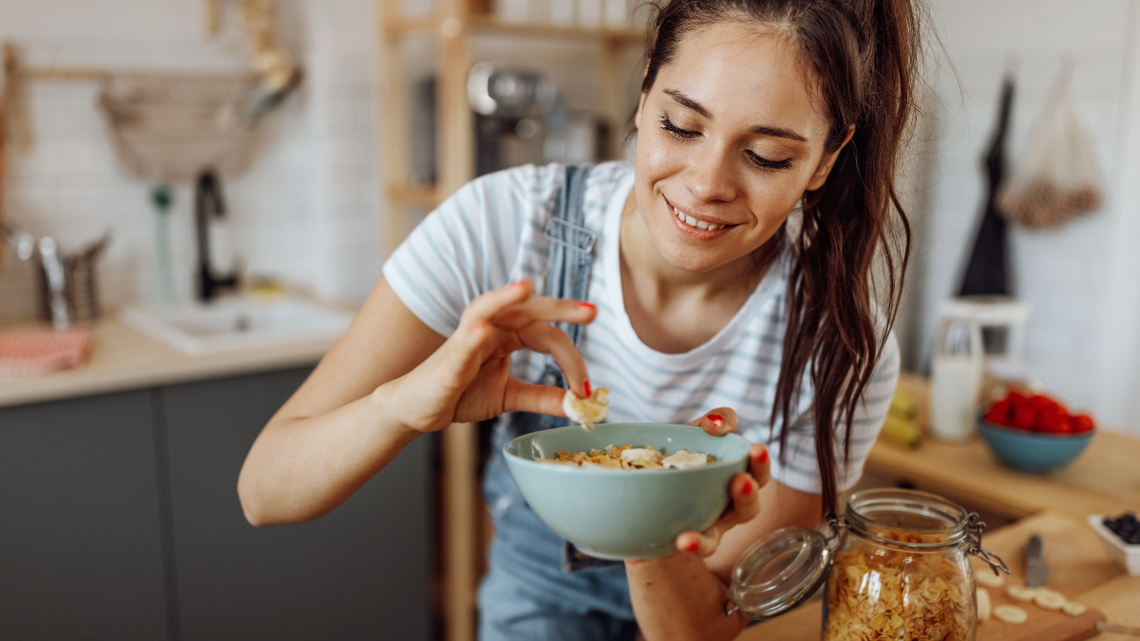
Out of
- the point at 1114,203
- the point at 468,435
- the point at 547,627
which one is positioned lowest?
the point at 468,435

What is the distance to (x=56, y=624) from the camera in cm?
92

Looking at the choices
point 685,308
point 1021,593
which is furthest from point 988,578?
point 685,308

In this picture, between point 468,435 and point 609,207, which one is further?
point 468,435

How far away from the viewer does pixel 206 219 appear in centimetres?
243

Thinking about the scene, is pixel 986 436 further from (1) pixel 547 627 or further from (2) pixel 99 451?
(2) pixel 99 451

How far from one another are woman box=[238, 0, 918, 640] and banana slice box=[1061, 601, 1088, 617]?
0.28m

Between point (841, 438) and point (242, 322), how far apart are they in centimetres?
190

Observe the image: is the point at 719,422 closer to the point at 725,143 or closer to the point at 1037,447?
the point at 725,143

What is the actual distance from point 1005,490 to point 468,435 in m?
1.29

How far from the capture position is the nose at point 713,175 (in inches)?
31.0

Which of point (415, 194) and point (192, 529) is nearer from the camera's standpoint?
point (192, 529)

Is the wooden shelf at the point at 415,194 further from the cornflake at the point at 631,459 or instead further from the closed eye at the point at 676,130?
the cornflake at the point at 631,459

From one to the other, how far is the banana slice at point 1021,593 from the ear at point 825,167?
1.80 ft

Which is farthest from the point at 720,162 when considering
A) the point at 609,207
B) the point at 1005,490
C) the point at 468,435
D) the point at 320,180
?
the point at 320,180
